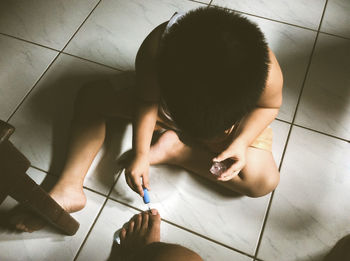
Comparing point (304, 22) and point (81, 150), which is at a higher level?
point (304, 22)

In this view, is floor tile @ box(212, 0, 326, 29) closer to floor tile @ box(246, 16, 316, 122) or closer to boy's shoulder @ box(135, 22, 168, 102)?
floor tile @ box(246, 16, 316, 122)

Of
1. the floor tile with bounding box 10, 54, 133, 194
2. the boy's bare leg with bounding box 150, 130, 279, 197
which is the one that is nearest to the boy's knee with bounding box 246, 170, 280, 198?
the boy's bare leg with bounding box 150, 130, 279, 197

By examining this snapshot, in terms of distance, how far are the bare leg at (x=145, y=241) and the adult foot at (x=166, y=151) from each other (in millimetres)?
145

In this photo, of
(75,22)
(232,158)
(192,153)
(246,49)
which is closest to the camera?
(246,49)

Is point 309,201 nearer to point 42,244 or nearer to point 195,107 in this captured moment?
point 195,107

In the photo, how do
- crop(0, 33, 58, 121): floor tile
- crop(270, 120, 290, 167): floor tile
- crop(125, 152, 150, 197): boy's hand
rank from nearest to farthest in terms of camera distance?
1. crop(125, 152, 150, 197): boy's hand
2. crop(270, 120, 290, 167): floor tile
3. crop(0, 33, 58, 121): floor tile

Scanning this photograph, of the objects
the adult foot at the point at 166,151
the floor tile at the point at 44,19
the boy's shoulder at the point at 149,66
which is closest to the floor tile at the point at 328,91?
the adult foot at the point at 166,151

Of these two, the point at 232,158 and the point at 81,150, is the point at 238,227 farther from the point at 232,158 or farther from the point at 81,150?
the point at 81,150

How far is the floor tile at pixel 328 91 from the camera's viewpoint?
960 millimetres

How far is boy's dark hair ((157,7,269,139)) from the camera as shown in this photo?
458 millimetres

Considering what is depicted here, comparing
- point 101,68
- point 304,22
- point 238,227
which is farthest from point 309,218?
point 101,68

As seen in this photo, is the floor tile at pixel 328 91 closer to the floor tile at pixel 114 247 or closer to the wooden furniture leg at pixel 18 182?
the floor tile at pixel 114 247

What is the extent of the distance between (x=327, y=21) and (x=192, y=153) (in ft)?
2.39

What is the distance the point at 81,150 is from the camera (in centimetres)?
89
